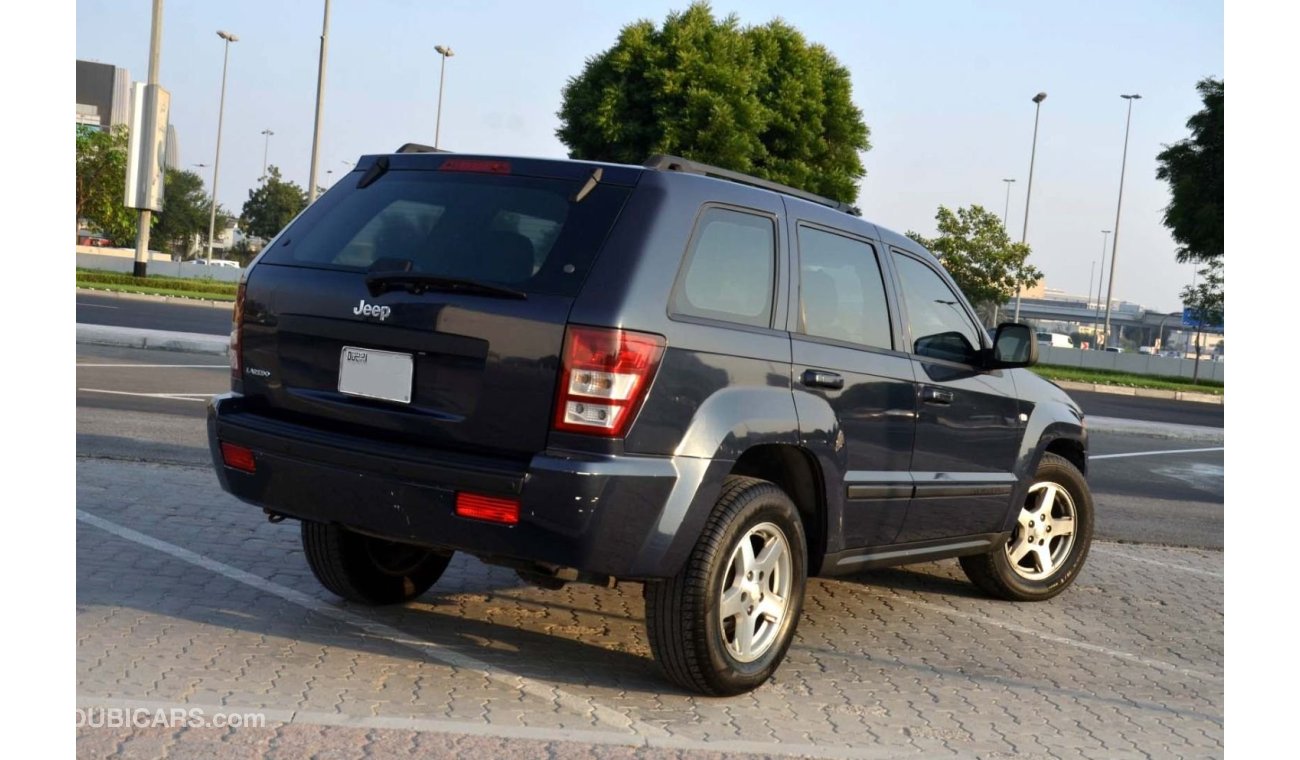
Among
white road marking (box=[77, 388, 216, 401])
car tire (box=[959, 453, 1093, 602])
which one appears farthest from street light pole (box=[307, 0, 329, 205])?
car tire (box=[959, 453, 1093, 602])

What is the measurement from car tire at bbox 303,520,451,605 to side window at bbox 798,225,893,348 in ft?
5.93

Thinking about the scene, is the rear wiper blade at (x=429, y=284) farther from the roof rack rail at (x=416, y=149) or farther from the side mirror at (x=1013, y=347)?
the side mirror at (x=1013, y=347)

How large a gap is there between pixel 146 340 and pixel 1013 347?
45.6 ft

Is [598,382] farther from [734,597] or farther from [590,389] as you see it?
[734,597]

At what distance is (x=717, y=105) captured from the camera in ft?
136

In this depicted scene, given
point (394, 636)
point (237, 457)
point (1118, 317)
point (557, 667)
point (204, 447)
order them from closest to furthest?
point (237, 457), point (557, 667), point (394, 636), point (204, 447), point (1118, 317)

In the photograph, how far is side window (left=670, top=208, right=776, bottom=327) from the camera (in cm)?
486

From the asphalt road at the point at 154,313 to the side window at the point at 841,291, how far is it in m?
16.9

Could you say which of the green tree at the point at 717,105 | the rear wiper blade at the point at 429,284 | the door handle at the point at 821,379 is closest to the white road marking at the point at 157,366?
the rear wiper blade at the point at 429,284

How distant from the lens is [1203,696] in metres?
5.63

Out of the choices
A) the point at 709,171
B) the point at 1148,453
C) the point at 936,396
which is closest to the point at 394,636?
the point at 709,171

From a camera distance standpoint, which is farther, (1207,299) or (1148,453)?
(1207,299)

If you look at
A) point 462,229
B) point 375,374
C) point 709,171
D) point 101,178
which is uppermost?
point 101,178
